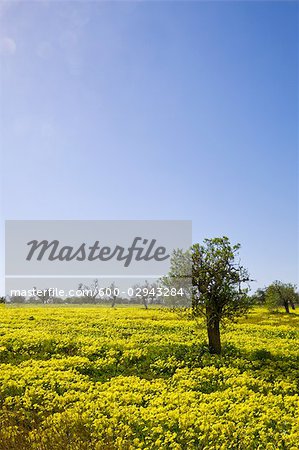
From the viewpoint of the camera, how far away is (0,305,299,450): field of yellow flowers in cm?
1074

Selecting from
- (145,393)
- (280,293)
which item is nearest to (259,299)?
(280,293)

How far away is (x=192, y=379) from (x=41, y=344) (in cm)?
1196

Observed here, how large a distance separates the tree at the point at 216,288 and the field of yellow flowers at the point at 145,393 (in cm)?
226

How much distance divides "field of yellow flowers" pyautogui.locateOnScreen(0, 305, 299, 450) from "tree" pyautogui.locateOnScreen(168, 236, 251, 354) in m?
2.26

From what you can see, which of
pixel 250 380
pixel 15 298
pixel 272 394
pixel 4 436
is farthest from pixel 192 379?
pixel 15 298

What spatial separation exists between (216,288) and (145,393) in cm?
1053

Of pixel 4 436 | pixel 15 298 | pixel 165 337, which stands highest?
pixel 4 436

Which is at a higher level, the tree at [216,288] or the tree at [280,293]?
the tree at [216,288]

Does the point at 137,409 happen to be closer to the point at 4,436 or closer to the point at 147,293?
the point at 4,436

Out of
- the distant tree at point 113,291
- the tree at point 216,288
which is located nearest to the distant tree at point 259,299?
the tree at point 216,288

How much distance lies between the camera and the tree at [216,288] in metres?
23.7

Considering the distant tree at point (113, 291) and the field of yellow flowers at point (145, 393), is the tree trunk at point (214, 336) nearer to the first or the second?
the field of yellow flowers at point (145, 393)

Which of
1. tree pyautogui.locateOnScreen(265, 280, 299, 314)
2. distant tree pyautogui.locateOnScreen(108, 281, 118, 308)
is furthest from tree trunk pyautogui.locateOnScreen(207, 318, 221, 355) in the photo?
distant tree pyautogui.locateOnScreen(108, 281, 118, 308)

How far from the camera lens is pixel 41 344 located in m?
24.5
